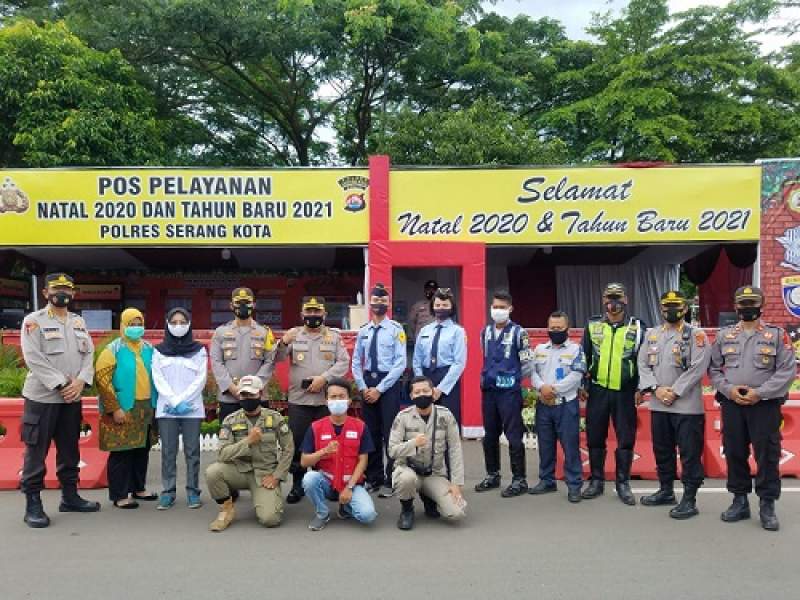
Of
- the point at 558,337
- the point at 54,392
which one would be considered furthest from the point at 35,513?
the point at 558,337

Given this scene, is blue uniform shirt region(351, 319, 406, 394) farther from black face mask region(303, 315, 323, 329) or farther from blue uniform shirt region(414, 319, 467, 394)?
black face mask region(303, 315, 323, 329)

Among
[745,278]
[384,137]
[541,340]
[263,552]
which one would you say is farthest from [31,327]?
[384,137]

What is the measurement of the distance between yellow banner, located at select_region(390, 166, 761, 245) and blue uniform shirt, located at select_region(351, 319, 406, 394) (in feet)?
12.7

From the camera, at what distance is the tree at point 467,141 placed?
15953mm

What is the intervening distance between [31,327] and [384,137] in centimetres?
1290

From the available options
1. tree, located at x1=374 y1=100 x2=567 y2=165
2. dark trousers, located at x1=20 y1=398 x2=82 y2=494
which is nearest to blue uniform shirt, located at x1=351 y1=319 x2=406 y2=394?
dark trousers, located at x1=20 y1=398 x2=82 y2=494

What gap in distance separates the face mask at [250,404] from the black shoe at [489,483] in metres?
2.19

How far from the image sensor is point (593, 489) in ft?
20.8

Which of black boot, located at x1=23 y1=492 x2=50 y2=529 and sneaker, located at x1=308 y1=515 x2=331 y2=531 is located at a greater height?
black boot, located at x1=23 y1=492 x2=50 y2=529

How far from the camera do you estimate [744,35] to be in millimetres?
19391

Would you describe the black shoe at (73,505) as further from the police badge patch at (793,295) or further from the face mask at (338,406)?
the police badge patch at (793,295)

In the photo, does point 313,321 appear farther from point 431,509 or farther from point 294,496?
point 431,509

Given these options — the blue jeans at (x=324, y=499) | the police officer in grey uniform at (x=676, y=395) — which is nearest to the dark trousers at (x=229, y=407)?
the blue jeans at (x=324, y=499)

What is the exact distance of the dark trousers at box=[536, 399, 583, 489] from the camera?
6.33 meters
